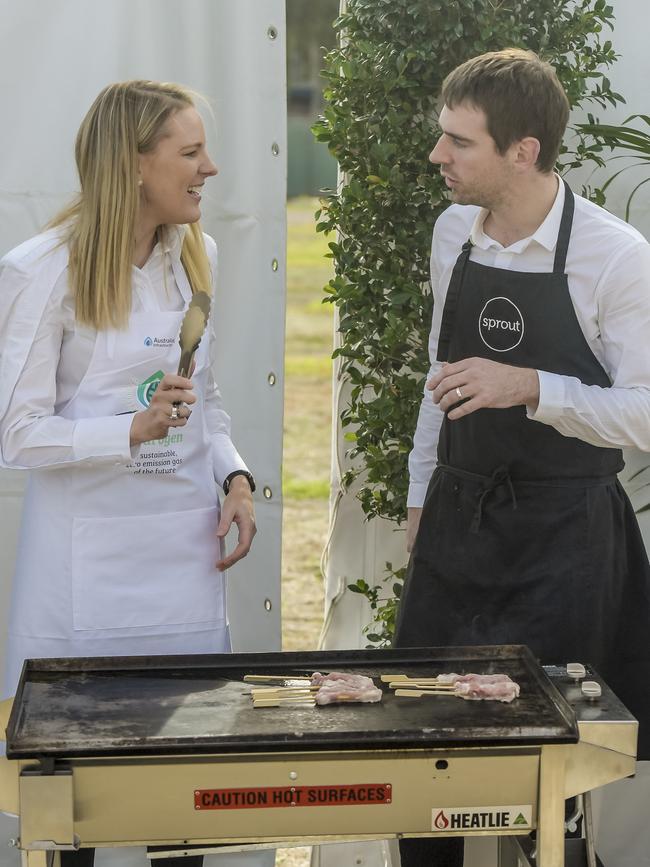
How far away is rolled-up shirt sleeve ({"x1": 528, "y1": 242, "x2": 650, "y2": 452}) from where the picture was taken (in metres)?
2.23

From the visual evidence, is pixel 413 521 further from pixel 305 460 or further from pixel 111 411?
pixel 305 460

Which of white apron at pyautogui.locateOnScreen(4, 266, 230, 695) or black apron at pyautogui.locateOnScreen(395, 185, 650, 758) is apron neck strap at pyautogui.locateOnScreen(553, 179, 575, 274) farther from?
white apron at pyautogui.locateOnScreen(4, 266, 230, 695)

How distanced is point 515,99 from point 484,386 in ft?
1.81

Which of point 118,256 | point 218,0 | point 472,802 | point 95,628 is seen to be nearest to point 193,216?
point 118,256

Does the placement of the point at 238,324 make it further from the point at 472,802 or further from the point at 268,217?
the point at 472,802

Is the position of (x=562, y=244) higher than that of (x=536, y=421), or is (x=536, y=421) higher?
(x=562, y=244)

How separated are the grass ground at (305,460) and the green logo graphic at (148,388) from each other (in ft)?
4.10

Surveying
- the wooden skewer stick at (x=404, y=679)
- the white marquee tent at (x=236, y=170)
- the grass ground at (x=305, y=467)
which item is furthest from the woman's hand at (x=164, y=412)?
the white marquee tent at (x=236, y=170)

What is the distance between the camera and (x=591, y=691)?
1974mm

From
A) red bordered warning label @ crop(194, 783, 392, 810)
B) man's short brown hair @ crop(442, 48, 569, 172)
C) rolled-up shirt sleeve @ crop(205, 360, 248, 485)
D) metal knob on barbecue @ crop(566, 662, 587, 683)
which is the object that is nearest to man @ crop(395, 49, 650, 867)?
man's short brown hair @ crop(442, 48, 569, 172)

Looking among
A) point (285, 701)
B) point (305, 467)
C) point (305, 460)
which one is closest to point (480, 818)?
point (285, 701)

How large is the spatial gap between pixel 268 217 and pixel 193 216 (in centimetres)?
82

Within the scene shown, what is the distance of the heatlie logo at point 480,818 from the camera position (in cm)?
179

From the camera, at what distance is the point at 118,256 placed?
2.28 m
